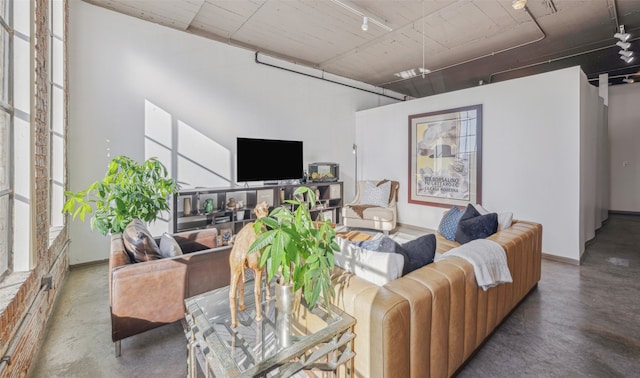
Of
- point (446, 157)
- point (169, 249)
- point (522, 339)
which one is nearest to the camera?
point (522, 339)

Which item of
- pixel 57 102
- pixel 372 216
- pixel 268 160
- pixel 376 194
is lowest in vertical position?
pixel 372 216

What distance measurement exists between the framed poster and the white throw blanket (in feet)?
9.66

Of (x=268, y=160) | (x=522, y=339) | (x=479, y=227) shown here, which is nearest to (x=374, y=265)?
(x=522, y=339)

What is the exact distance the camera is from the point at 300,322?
140 cm

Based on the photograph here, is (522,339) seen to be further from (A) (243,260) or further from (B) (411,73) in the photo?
(B) (411,73)

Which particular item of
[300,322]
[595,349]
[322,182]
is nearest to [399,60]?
[322,182]

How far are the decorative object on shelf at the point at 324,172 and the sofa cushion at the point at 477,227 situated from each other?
9.94 ft

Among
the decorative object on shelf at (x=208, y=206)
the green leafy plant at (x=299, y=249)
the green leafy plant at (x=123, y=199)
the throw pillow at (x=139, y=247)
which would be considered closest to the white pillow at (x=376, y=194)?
the decorative object on shelf at (x=208, y=206)

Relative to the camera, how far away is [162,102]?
155 inches

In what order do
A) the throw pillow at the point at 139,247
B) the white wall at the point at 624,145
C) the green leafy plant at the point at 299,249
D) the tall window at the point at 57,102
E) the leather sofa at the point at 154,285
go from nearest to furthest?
the green leafy plant at the point at 299,249 < the leather sofa at the point at 154,285 < the throw pillow at the point at 139,247 < the tall window at the point at 57,102 < the white wall at the point at 624,145

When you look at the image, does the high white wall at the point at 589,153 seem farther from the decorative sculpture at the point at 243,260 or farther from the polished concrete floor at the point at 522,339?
the decorative sculpture at the point at 243,260

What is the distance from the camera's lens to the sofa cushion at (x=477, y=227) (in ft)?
8.79

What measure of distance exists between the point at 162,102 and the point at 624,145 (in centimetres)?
1000

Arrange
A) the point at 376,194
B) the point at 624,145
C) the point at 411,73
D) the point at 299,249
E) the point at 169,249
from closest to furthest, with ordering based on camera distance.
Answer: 1. the point at 299,249
2. the point at 169,249
3. the point at 376,194
4. the point at 411,73
5. the point at 624,145
